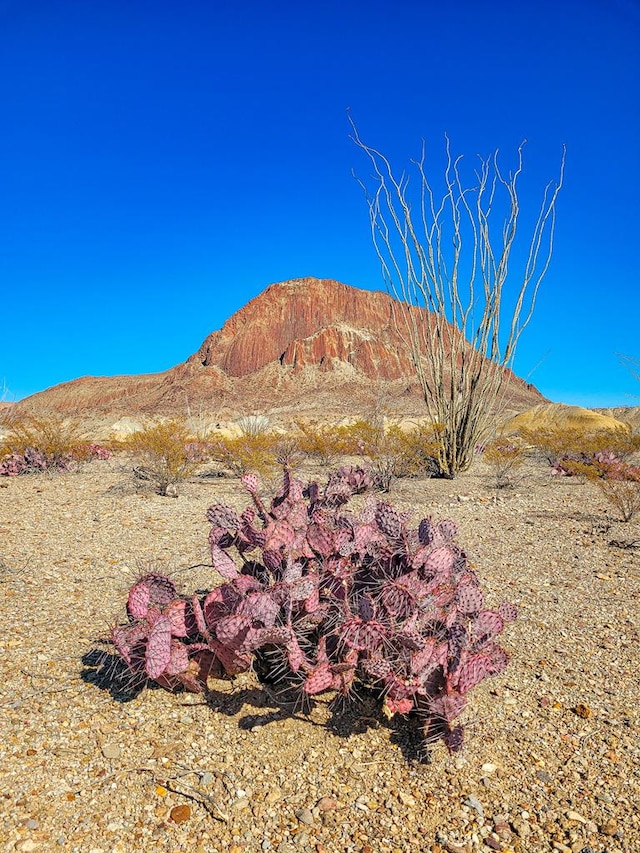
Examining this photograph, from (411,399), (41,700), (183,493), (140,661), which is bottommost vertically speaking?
(41,700)

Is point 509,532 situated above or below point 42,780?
above

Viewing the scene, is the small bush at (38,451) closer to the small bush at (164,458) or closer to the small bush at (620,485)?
the small bush at (164,458)

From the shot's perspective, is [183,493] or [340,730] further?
[183,493]

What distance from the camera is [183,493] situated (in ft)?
27.8

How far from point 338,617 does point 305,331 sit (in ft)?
268

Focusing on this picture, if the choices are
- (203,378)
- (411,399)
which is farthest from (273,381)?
(411,399)

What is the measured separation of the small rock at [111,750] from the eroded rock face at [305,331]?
220 ft

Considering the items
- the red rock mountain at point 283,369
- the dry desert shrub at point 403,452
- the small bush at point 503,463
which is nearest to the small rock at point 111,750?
the dry desert shrub at point 403,452

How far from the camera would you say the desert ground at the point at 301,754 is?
1.99 m

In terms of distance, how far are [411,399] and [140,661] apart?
2077 inches

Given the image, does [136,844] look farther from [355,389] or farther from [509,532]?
[355,389]

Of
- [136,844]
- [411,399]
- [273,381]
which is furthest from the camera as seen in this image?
[273,381]

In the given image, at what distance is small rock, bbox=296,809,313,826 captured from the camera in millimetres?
2057

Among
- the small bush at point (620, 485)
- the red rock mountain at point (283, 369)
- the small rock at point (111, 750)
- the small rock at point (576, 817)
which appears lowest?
the small rock at point (576, 817)
